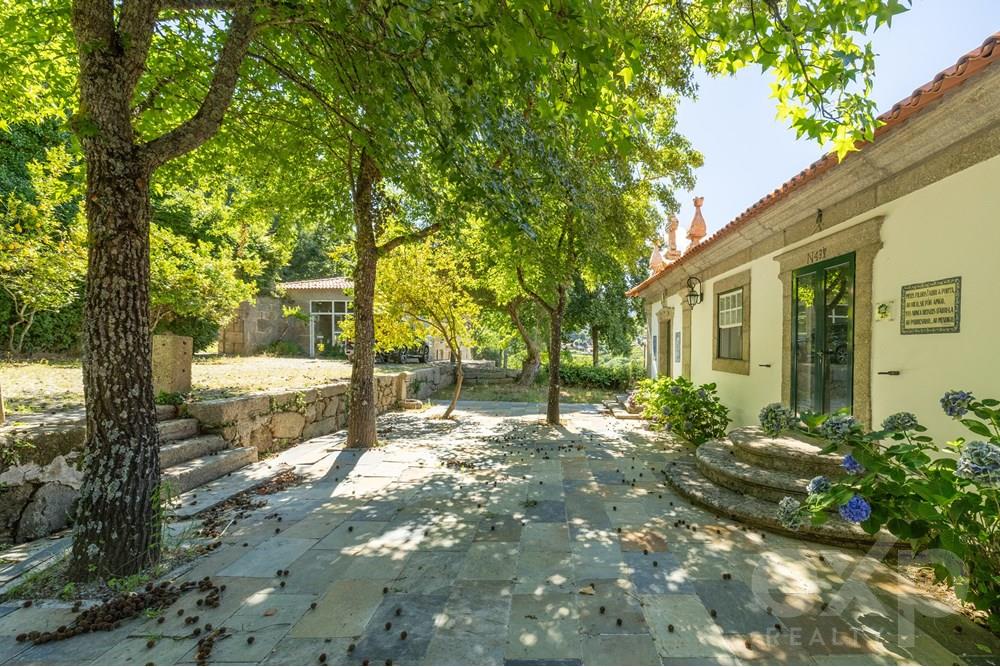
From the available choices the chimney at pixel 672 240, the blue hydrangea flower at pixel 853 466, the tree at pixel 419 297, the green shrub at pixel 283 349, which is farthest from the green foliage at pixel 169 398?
the green shrub at pixel 283 349

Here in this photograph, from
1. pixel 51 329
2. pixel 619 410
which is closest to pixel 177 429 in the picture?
pixel 51 329

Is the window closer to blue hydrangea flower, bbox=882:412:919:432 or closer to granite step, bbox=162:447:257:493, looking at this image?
blue hydrangea flower, bbox=882:412:919:432

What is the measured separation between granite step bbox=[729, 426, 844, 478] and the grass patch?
9.73 m

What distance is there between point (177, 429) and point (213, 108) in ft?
13.1

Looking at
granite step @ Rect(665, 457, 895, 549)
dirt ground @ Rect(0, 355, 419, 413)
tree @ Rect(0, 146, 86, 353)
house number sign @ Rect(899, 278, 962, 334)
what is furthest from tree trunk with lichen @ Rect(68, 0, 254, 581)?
house number sign @ Rect(899, 278, 962, 334)

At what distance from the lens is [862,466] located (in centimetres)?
253

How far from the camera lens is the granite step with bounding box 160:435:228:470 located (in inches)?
195

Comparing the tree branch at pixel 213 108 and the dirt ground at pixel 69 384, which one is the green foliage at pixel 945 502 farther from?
the dirt ground at pixel 69 384

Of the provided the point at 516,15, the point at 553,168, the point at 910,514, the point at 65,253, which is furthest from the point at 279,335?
the point at 910,514

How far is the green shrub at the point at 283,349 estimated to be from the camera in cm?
1975

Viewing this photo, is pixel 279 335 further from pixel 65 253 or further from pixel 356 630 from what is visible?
pixel 356 630

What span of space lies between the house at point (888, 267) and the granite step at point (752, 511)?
1.06m

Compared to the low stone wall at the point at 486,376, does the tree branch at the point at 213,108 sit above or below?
above

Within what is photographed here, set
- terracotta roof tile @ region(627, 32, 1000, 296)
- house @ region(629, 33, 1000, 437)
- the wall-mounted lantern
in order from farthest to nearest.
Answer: the wall-mounted lantern → house @ region(629, 33, 1000, 437) → terracotta roof tile @ region(627, 32, 1000, 296)
